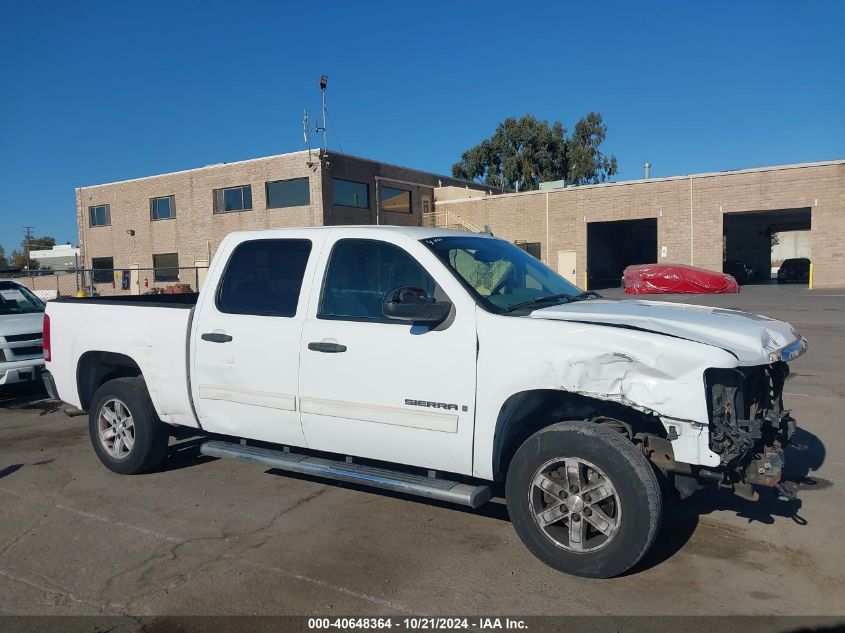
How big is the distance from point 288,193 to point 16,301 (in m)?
23.5

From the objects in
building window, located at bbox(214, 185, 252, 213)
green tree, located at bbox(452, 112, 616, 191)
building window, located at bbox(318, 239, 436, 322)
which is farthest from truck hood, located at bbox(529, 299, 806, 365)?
green tree, located at bbox(452, 112, 616, 191)

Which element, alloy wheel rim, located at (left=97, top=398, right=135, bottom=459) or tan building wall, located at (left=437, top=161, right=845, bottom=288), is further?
tan building wall, located at (left=437, top=161, right=845, bottom=288)

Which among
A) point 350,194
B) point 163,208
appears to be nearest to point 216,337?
point 350,194

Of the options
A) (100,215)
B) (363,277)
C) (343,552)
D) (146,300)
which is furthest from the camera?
(100,215)

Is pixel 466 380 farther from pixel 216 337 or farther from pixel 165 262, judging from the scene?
pixel 165 262

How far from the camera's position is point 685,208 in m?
33.8

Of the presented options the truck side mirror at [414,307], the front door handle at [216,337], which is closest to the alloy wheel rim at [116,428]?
the front door handle at [216,337]

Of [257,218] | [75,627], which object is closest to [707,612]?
[75,627]

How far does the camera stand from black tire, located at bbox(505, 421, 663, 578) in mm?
3578

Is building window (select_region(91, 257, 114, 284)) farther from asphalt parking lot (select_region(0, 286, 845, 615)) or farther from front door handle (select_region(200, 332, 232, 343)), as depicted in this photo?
front door handle (select_region(200, 332, 232, 343))

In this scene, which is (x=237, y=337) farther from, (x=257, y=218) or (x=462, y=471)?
(x=257, y=218)

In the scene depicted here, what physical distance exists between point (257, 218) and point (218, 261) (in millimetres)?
30240

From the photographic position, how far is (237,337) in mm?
4949

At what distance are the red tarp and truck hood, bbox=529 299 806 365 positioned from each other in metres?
28.2
